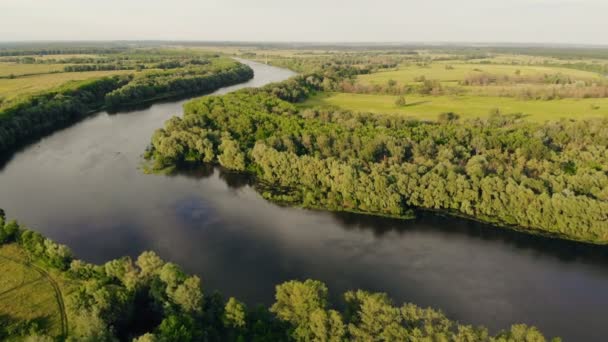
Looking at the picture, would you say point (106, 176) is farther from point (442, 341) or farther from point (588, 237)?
point (588, 237)

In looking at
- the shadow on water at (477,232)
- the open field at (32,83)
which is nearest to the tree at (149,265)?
the shadow on water at (477,232)

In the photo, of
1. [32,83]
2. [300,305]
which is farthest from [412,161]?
[32,83]

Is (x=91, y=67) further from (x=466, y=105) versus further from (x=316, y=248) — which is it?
(x=316, y=248)

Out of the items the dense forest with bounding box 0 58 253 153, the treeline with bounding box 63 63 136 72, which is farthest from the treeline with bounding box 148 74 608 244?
the treeline with bounding box 63 63 136 72

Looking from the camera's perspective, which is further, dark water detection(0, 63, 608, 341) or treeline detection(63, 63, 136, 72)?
treeline detection(63, 63, 136, 72)

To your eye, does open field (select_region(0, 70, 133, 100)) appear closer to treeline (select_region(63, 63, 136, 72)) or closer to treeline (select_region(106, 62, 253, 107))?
treeline (select_region(63, 63, 136, 72))

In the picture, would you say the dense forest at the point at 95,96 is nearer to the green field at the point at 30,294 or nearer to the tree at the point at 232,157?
the tree at the point at 232,157

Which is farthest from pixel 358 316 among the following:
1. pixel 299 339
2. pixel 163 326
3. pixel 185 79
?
pixel 185 79
